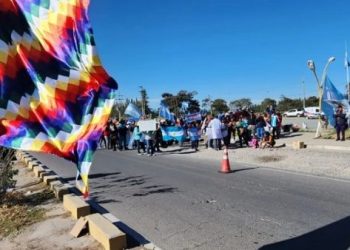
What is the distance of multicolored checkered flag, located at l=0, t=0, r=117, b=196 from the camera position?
15.0ft

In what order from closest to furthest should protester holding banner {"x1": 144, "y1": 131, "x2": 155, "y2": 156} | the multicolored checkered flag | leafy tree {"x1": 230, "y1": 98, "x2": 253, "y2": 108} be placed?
the multicolored checkered flag
protester holding banner {"x1": 144, "y1": 131, "x2": 155, "y2": 156}
leafy tree {"x1": 230, "y1": 98, "x2": 253, "y2": 108}

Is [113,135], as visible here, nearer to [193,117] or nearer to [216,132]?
[193,117]

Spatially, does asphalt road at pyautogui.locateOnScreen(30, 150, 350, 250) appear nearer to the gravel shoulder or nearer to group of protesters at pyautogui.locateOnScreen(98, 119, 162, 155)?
the gravel shoulder

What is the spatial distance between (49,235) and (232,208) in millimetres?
3373

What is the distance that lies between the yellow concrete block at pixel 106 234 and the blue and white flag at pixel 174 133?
68.3 ft

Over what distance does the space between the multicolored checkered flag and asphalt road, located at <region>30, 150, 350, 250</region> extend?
2.53 metres

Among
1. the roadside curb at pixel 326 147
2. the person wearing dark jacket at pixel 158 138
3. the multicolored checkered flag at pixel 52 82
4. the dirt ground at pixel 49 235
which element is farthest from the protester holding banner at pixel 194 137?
the multicolored checkered flag at pixel 52 82

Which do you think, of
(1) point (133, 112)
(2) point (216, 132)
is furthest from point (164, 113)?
(2) point (216, 132)

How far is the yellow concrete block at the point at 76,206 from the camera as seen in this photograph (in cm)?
791

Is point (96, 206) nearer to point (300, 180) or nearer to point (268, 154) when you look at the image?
point (300, 180)

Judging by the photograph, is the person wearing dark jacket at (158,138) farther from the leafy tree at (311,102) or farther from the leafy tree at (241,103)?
the leafy tree at (311,102)

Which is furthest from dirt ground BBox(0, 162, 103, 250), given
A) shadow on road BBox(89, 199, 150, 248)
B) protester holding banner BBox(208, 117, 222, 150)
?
protester holding banner BBox(208, 117, 222, 150)

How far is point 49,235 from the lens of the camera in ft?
24.0

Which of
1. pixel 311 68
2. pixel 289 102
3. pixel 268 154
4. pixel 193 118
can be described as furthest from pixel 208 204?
pixel 289 102
